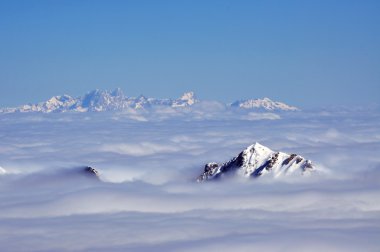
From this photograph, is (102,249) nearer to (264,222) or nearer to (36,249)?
(36,249)

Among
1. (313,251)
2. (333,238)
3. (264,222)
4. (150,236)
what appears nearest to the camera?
(313,251)

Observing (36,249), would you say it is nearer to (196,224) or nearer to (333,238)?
(196,224)

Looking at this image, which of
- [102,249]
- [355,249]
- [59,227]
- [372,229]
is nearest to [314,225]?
[372,229]

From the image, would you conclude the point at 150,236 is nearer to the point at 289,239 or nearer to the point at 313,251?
the point at 289,239

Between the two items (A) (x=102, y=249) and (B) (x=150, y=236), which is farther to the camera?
(B) (x=150, y=236)

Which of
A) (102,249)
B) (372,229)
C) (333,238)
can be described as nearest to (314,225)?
(372,229)

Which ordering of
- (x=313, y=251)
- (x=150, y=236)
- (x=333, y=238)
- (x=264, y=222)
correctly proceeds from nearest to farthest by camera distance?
(x=313, y=251) < (x=333, y=238) < (x=150, y=236) < (x=264, y=222)

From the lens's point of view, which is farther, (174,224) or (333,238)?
(174,224)
